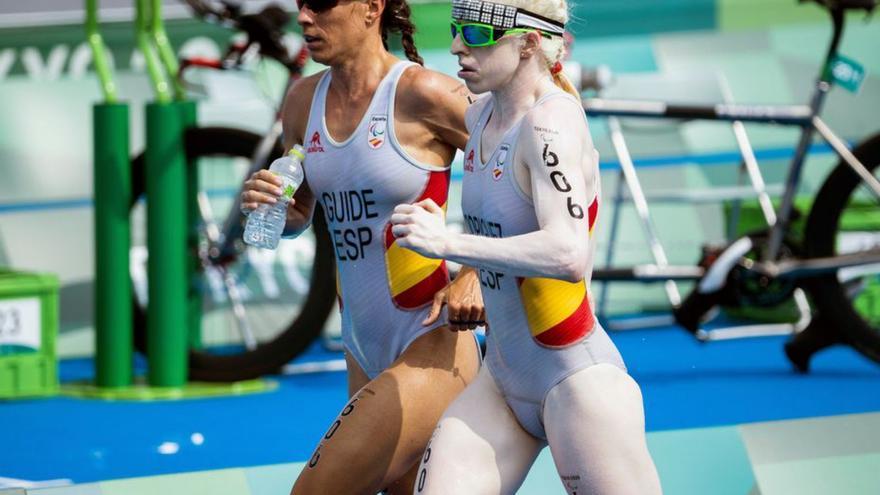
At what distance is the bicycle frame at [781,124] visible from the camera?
27.5 ft

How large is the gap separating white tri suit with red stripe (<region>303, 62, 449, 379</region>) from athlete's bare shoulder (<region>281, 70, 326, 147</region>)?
65 millimetres

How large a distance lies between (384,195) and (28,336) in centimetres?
398

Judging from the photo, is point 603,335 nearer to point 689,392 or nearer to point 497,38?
point 497,38

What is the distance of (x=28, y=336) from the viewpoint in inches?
322

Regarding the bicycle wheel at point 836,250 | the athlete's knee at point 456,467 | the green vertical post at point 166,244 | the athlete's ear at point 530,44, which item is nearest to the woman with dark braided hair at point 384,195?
the athlete's knee at point 456,467

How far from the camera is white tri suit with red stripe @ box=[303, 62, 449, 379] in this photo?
15.2ft

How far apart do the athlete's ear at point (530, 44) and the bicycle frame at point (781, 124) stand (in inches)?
175

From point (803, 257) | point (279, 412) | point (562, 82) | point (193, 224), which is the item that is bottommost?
point (279, 412)

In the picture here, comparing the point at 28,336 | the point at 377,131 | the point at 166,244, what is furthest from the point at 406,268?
the point at 28,336

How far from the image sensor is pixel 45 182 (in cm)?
941

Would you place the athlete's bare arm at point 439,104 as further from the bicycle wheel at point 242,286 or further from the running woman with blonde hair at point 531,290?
the bicycle wheel at point 242,286

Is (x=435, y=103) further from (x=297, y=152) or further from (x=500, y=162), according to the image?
(x=500, y=162)

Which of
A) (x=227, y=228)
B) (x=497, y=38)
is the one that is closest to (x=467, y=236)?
(x=497, y=38)

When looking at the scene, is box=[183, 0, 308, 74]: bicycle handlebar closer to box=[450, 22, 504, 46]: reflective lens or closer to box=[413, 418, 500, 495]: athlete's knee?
box=[450, 22, 504, 46]: reflective lens
